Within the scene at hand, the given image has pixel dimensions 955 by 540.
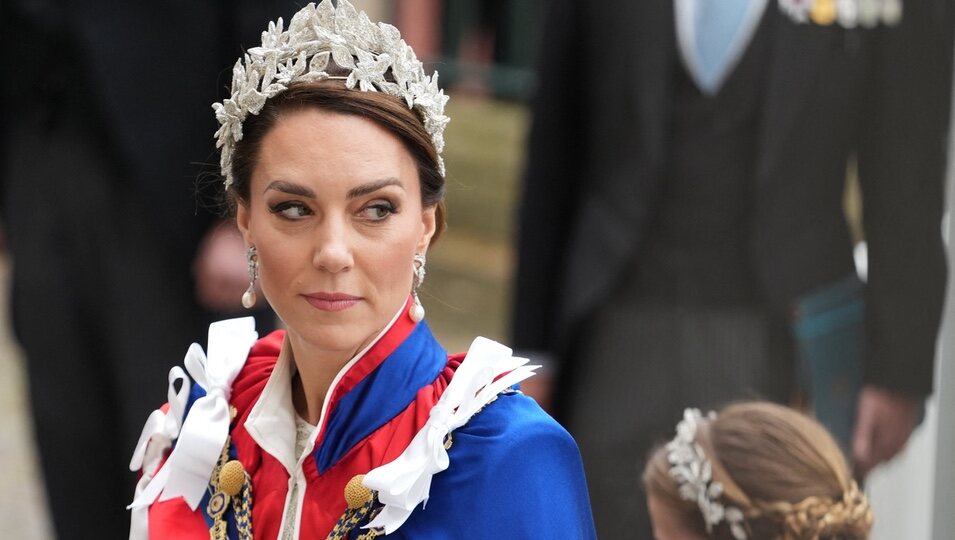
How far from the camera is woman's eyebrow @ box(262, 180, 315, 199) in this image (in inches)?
63.1

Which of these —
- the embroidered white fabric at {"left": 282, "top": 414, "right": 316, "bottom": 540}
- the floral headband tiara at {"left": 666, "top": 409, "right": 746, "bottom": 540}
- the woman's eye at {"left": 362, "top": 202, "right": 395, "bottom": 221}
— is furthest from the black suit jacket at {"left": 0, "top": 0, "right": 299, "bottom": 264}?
the woman's eye at {"left": 362, "top": 202, "right": 395, "bottom": 221}

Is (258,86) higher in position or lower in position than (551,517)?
higher

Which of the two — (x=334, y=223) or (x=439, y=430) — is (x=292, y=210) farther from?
(x=439, y=430)

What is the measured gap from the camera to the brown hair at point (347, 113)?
1.61 meters

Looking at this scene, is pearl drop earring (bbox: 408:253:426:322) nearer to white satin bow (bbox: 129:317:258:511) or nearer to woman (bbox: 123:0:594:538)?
woman (bbox: 123:0:594:538)

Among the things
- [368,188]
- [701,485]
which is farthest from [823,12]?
[368,188]

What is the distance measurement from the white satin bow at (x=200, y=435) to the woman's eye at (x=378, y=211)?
0.32 meters

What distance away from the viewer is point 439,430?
164 cm

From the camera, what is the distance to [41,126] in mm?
3391

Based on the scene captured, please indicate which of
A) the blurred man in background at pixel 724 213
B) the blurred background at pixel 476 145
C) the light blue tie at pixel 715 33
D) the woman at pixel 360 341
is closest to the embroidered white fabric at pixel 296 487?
the woman at pixel 360 341

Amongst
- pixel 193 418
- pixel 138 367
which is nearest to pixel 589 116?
pixel 138 367

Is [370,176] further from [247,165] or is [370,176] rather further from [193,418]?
[193,418]

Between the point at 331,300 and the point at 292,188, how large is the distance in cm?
12

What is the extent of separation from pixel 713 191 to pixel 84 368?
56.5 inches
